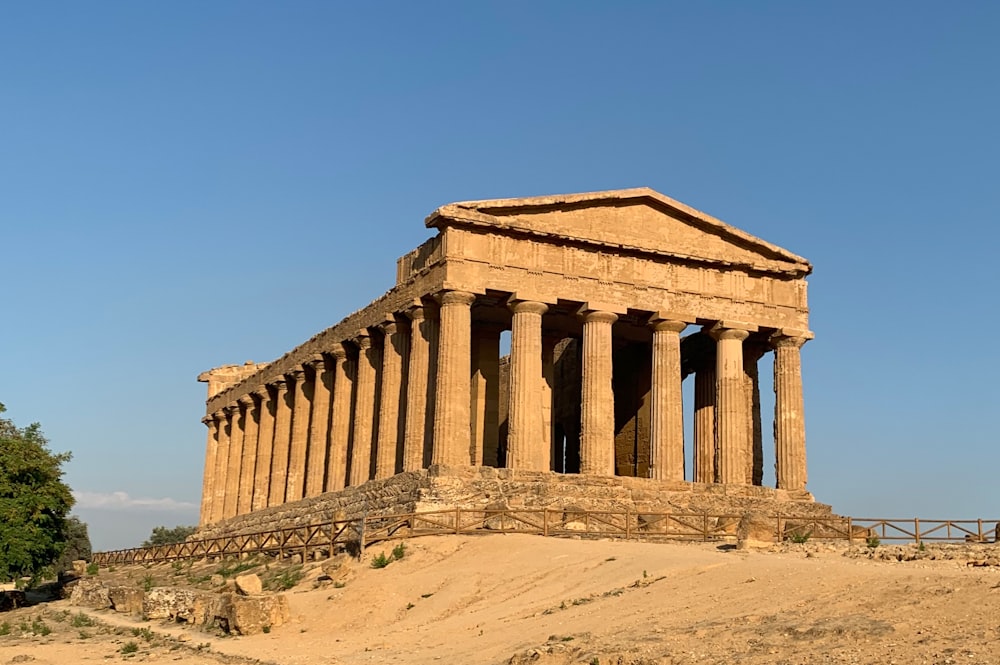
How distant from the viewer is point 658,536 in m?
35.2

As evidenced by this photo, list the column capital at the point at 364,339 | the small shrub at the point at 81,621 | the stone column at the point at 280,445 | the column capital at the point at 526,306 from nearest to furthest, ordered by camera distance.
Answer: the small shrub at the point at 81,621, the column capital at the point at 526,306, the column capital at the point at 364,339, the stone column at the point at 280,445

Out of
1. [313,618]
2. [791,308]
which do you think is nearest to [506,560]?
[313,618]

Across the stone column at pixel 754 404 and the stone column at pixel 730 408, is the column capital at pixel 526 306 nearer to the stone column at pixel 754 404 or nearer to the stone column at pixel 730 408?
the stone column at pixel 730 408

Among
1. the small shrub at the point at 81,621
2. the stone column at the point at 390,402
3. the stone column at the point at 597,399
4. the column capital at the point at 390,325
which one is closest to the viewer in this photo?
the small shrub at the point at 81,621

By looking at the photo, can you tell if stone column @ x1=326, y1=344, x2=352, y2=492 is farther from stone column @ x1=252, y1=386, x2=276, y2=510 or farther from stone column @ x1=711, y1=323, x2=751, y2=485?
stone column @ x1=711, y1=323, x2=751, y2=485

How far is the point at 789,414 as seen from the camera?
153 ft

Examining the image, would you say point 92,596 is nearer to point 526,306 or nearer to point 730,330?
point 526,306

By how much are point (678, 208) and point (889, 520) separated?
15.3 m

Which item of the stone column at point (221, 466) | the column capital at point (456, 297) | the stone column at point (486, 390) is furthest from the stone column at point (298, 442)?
the column capital at point (456, 297)

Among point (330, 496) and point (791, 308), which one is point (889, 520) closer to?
point (791, 308)

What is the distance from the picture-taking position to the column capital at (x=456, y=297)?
4203cm

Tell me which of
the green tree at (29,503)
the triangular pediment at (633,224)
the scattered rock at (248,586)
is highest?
the triangular pediment at (633,224)

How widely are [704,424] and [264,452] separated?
2341 cm

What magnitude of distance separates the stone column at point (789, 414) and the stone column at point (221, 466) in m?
33.1
